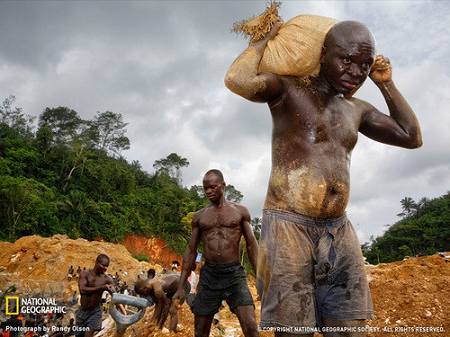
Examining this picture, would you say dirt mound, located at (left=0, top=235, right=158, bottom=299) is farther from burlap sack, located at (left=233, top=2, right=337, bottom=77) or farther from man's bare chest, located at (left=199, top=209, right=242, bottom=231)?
burlap sack, located at (left=233, top=2, right=337, bottom=77)

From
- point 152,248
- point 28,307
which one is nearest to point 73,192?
point 152,248

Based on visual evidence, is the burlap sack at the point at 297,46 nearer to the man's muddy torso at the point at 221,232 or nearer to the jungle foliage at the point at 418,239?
the man's muddy torso at the point at 221,232

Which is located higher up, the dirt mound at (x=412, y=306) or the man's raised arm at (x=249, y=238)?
the man's raised arm at (x=249, y=238)

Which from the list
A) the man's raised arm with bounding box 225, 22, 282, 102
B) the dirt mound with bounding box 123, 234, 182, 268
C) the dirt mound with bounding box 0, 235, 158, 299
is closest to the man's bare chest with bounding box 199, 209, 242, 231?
the man's raised arm with bounding box 225, 22, 282, 102

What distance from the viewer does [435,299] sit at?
636cm

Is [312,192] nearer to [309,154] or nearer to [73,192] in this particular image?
[309,154]

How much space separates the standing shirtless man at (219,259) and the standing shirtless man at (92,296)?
232cm

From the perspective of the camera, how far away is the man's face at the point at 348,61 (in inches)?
73.6

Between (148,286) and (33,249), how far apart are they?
49.8 feet

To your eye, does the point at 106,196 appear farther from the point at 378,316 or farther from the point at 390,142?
the point at 390,142

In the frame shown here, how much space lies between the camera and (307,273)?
1.75 m

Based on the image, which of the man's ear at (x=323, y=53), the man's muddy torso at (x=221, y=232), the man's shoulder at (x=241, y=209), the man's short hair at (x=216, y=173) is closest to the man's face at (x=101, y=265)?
the man's muddy torso at (x=221, y=232)

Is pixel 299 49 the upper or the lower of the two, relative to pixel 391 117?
upper

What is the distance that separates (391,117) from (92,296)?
209 inches
